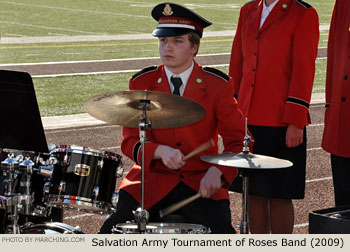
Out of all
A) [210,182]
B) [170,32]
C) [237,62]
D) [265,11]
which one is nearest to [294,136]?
[237,62]

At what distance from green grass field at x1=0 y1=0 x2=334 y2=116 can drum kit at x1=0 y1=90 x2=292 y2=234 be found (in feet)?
22.3

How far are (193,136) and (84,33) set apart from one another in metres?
22.6

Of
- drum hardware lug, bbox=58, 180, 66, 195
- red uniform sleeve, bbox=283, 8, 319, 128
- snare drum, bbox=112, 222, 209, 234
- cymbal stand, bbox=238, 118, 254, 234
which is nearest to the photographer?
snare drum, bbox=112, 222, 209, 234

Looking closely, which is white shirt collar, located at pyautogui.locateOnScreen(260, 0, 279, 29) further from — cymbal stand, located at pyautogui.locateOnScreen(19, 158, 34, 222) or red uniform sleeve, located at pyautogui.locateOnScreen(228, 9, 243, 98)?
cymbal stand, located at pyautogui.locateOnScreen(19, 158, 34, 222)

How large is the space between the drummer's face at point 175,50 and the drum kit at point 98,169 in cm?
47

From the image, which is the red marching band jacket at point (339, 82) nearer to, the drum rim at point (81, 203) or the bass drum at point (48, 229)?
the drum rim at point (81, 203)

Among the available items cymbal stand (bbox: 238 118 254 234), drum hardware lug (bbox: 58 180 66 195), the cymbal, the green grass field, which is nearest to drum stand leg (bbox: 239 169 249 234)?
cymbal stand (bbox: 238 118 254 234)

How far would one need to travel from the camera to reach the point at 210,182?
4.25m

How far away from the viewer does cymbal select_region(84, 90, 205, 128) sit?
397cm

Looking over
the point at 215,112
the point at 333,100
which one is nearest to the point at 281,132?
the point at 333,100

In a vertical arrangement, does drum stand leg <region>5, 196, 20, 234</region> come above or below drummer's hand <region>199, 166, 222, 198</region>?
below

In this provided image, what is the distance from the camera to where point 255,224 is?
5492 mm

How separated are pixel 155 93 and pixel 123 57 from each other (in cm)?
1558

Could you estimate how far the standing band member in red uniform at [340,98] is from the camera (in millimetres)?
4910
